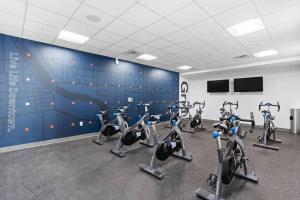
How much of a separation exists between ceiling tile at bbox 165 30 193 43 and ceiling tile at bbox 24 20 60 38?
8.92ft

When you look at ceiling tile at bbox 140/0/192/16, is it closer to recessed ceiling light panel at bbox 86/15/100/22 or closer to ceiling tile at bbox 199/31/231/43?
recessed ceiling light panel at bbox 86/15/100/22

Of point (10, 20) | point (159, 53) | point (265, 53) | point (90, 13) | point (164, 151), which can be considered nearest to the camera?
point (90, 13)

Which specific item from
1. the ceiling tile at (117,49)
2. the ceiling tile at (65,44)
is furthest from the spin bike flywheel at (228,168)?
the ceiling tile at (65,44)

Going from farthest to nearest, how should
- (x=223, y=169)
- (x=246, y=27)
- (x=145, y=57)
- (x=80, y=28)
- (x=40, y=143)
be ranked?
1. (x=145, y=57)
2. (x=40, y=143)
3. (x=80, y=28)
4. (x=246, y=27)
5. (x=223, y=169)

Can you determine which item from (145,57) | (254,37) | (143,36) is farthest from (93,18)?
(254,37)

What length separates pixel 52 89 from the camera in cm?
433

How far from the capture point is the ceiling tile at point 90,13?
2566mm

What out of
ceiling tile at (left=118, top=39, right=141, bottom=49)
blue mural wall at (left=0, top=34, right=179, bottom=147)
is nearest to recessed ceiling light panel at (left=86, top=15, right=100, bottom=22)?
ceiling tile at (left=118, top=39, right=141, bottom=49)

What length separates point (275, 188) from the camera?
7.38 ft

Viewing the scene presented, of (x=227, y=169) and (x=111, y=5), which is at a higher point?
(x=111, y=5)

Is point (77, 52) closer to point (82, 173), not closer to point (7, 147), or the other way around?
point (7, 147)

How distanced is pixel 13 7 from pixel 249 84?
856 centimetres

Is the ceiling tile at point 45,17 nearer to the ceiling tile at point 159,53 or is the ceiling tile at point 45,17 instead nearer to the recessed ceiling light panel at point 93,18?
the recessed ceiling light panel at point 93,18

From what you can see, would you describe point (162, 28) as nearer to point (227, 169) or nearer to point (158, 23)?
point (158, 23)
